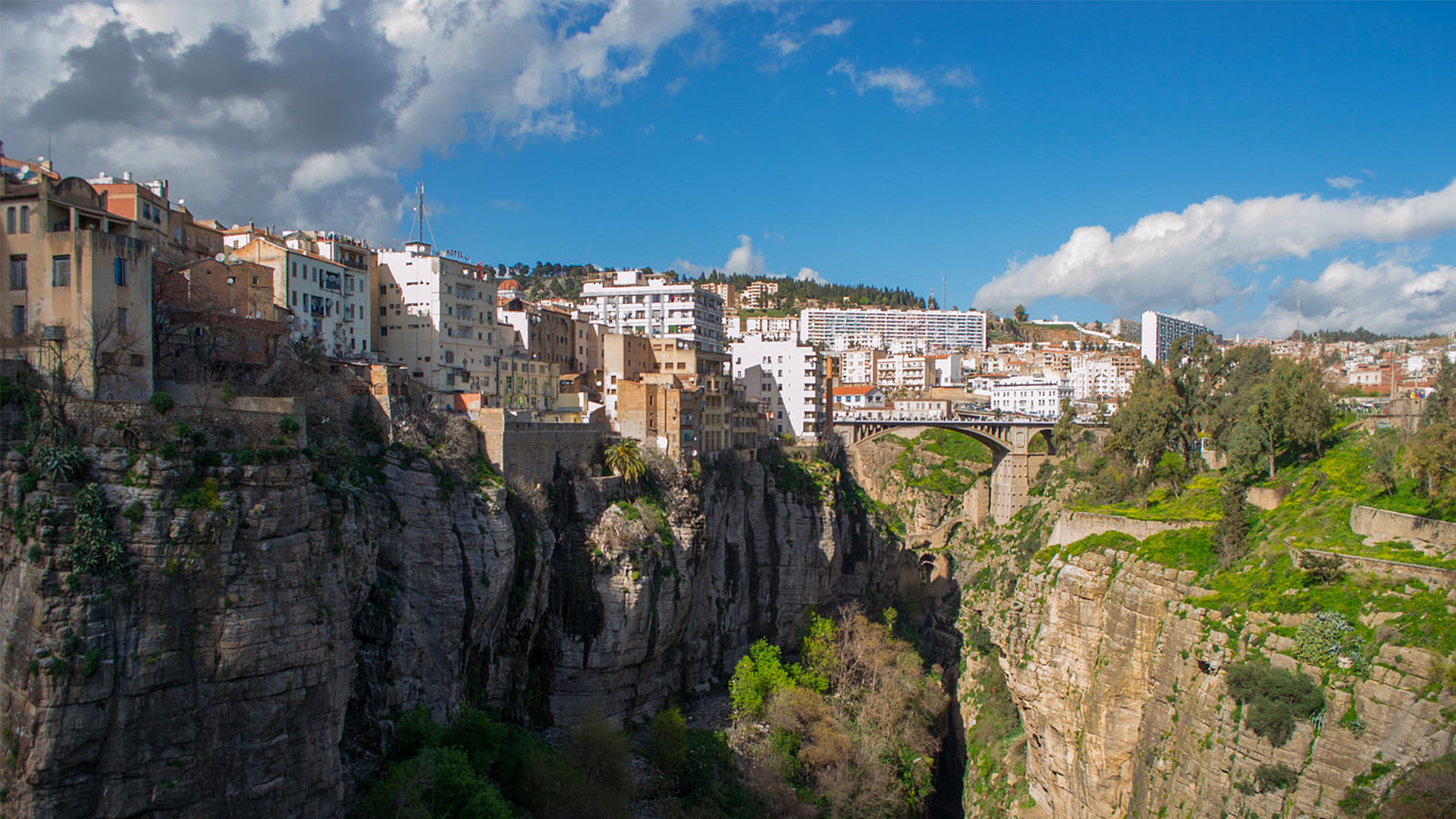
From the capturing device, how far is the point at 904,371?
491 ft

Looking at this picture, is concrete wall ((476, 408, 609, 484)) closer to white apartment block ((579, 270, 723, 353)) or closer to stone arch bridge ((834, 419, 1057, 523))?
white apartment block ((579, 270, 723, 353))

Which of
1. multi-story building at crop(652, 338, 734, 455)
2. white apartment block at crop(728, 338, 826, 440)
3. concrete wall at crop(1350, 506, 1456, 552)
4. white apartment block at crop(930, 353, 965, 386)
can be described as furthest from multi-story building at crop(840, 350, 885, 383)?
concrete wall at crop(1350, 506, 1456, 552)

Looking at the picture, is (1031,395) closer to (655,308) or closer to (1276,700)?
(655,308)

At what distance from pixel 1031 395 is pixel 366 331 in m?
98.7

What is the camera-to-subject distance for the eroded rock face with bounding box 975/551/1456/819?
23000 millimetres

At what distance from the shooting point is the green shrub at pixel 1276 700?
79.4 feet

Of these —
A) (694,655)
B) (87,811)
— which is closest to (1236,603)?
(694,655)

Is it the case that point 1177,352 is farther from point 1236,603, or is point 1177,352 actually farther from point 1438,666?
point 1438,666

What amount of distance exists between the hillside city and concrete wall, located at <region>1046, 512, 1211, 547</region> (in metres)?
19.6

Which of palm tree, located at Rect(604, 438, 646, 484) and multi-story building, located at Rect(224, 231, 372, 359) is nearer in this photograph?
multi-story building, located at Rect(224, 231, 372, 359)

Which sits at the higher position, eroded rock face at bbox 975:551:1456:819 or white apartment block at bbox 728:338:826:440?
white apartment block at bbox 728:338:826:440

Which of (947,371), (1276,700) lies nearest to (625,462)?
(1276,700)

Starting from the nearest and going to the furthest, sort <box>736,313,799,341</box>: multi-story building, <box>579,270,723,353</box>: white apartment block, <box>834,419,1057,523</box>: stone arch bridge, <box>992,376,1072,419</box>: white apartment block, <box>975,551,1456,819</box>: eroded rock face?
<box>975,551,1456,819</box>: eroded rock face < <box>579,270,723,353</box>: white apartment block < <box>834,419,1057,523</box>: stone arch bridge < <box>992,376,1072,419</box>: white apartment block < <box>736,313,799,341</box>: multi-story building

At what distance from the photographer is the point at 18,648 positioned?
1883 cm
